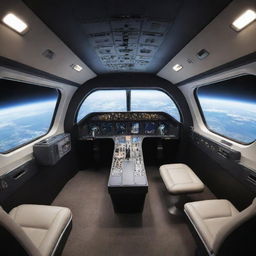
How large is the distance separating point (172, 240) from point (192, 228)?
0.47 metres

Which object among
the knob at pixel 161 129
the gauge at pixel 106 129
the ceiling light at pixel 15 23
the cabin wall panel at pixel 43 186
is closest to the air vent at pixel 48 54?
the ceiling light at pixel 15 23

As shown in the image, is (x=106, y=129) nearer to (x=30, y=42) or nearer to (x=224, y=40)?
(x=30, y=42)

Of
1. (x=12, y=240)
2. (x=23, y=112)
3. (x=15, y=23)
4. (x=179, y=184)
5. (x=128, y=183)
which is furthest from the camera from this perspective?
(x=23, y=112)

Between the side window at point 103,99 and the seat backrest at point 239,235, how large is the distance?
3.06 m

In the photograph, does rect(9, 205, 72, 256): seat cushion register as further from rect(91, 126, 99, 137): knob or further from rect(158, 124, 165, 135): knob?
rect(158, 124, 165, 135): knob

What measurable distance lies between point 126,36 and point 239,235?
1959 millimetres

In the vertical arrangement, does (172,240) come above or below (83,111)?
below

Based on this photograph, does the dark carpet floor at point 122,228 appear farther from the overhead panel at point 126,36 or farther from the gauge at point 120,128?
the overhead panel at point 126,36

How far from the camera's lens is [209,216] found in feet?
5.17

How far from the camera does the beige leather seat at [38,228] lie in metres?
0.93

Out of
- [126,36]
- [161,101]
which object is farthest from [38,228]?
[161,101]

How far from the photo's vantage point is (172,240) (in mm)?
1830

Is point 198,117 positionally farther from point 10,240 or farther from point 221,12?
point 10,240

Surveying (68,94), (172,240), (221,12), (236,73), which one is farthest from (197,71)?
(68,94)
